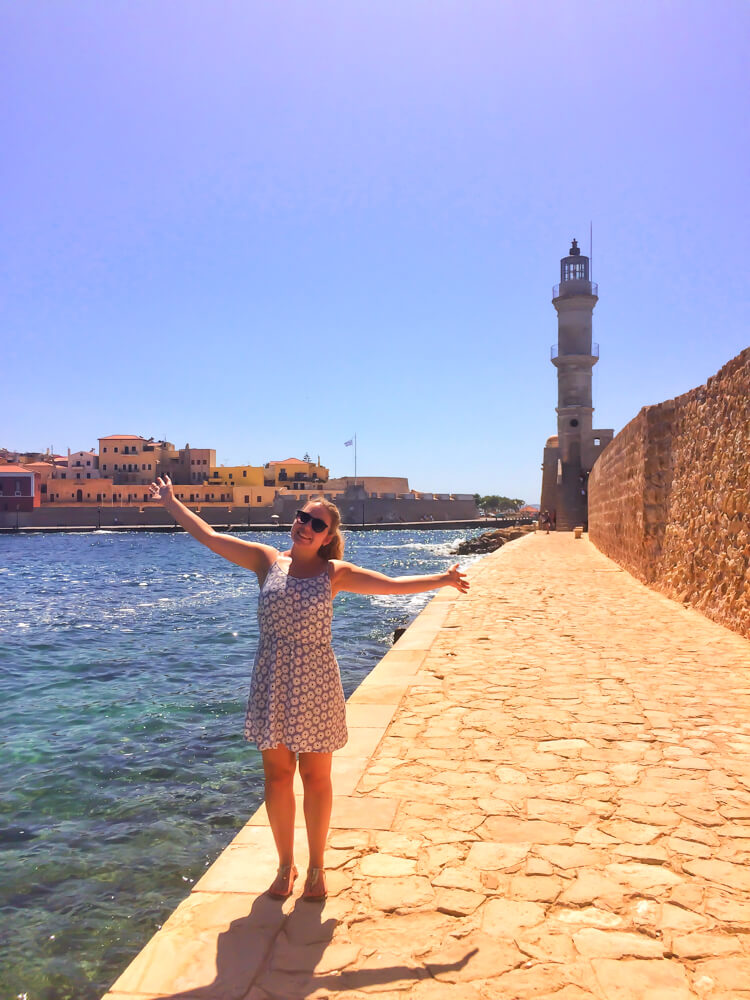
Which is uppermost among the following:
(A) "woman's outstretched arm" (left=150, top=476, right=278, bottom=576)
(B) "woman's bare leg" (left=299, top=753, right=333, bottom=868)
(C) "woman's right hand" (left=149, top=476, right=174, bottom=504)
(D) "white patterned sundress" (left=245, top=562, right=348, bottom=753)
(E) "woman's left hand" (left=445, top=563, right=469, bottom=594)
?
(C) "woman's right hand" (left=149, top=476, right=174, bottom=504)

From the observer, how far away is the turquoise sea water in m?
4.20

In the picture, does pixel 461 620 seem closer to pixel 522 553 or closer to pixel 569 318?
pixel 522 553

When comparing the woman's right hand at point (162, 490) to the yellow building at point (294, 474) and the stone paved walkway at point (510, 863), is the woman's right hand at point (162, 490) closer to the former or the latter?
the stone paved walkway at point (510, 863)

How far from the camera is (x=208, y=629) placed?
53.7 ft

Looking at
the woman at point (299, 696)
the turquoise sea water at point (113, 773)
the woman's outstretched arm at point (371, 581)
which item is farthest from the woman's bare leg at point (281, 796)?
the turquoise sea water at point (113, 773)

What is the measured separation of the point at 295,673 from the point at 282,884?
2.77 ft

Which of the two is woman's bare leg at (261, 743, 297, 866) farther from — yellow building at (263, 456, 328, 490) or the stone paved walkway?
yellow building at (263, 456, 328, 490)

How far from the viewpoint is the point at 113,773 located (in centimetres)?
683

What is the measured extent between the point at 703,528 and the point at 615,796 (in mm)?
6616

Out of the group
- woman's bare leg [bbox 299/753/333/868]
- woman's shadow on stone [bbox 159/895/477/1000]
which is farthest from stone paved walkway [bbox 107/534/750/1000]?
woman's bare leg [bbox 299/753/333/868]

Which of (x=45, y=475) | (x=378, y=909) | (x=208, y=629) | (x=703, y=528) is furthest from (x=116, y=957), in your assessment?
(x=45, y=475)

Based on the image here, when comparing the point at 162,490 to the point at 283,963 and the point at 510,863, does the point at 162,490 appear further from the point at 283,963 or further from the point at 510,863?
the point at 510,863

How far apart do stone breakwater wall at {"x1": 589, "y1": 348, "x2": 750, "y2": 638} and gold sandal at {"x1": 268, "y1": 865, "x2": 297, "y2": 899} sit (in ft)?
21.2

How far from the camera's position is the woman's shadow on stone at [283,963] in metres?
2.35
